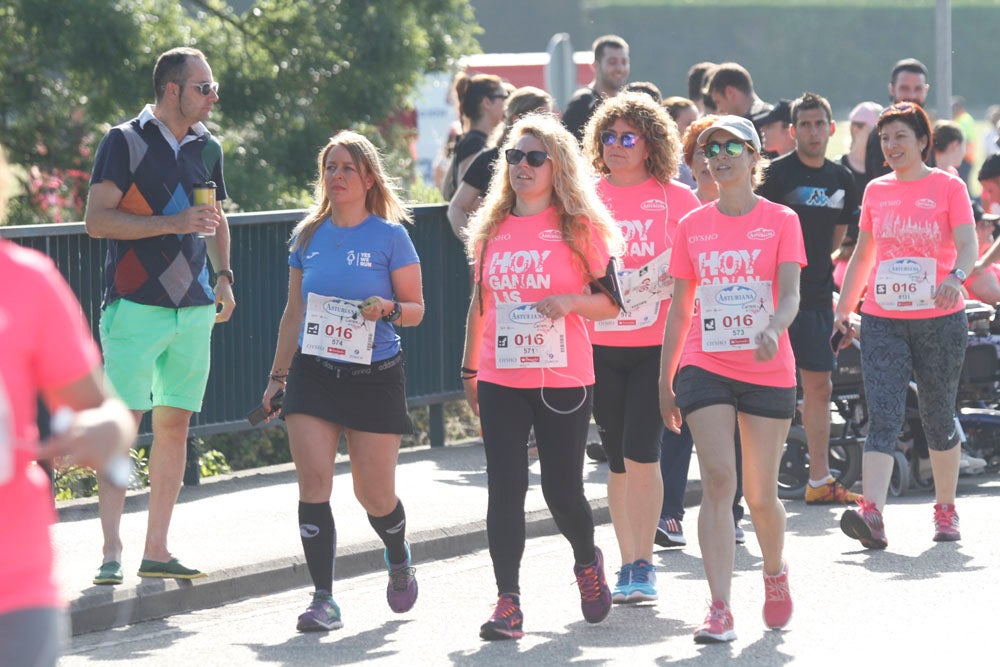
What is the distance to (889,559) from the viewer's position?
841cm

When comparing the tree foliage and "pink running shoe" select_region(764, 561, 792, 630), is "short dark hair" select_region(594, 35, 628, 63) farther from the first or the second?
"pink running shoe" select_region(764, 561, 792, 630)

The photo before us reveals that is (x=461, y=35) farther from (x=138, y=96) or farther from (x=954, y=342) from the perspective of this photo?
(x=954, y=342)

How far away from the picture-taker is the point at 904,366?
8.80 meters

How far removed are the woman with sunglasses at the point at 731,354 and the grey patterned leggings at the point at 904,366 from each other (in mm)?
1944

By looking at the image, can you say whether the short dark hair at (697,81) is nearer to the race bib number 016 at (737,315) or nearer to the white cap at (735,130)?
the white cap at (735,130)

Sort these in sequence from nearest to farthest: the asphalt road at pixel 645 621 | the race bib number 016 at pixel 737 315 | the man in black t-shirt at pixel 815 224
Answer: the asphalt road at pixel 645 621, the race bib number 016 at pixel 737 315, the man in black t-shirt at pixel 815 224

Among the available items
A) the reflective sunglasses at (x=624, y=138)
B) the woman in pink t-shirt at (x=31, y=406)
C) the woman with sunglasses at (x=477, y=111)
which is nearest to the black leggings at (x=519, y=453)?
the reflective sunglasses at (x=624, y=138)

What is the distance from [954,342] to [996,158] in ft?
8.78

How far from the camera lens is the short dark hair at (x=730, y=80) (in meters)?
11.8

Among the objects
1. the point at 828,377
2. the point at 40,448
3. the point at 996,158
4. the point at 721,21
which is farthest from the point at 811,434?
the point at 721,21

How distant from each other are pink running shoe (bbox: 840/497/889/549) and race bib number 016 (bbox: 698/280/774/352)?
2056 mm

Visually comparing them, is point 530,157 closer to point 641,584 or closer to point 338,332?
point 338,332

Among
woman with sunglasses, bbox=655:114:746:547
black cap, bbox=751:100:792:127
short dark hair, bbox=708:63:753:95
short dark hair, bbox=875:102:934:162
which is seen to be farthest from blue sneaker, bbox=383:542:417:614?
short dark hair, bbox=708:63:753:95

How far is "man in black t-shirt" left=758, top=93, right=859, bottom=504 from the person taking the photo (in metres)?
9.85
